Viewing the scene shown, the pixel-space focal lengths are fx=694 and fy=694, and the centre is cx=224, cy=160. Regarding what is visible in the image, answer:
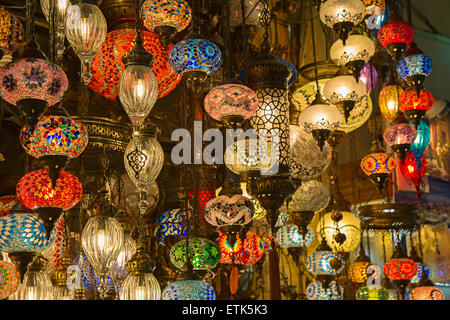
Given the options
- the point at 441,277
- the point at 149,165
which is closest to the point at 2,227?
the point at 149,165

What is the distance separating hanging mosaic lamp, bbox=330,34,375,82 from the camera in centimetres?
308

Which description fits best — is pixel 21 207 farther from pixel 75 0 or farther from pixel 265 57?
pixel 265 57

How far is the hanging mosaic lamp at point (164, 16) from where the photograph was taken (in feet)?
8.10

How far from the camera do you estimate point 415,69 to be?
3.36m

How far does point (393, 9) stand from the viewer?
A: 3469 mm

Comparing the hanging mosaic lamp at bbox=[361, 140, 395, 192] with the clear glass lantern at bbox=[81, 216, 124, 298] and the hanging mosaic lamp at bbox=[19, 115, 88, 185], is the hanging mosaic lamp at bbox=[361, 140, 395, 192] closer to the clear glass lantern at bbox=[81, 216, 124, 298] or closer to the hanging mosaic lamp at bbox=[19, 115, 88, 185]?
the clear glass lantern at bbox=[81, 216, 124, 298]

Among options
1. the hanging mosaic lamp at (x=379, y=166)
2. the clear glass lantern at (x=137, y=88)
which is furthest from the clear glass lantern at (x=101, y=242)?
the hanging mosaic lamp at (x=379, y=166)

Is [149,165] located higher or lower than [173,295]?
higher

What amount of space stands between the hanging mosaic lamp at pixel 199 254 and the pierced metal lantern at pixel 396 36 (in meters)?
1.60

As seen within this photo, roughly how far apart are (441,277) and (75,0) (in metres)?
4.75

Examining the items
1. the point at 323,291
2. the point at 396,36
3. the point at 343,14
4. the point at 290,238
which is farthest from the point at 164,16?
the point at 323,291

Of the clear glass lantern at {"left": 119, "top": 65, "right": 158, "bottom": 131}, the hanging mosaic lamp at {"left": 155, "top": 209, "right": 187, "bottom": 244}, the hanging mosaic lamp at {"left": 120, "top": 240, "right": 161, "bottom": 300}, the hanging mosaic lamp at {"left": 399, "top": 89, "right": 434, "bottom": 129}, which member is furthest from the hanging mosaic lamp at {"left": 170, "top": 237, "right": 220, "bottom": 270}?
the hanging mosaic lamp at {"left": 399, "top": 89, "right": 434, "bottom": 129}

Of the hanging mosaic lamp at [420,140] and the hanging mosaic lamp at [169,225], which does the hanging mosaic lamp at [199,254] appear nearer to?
the hanging mosaic lamp at [169,225]
